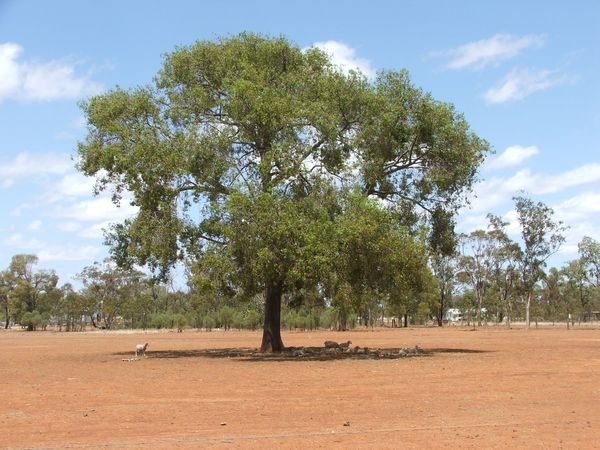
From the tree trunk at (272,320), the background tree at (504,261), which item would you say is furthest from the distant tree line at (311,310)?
the tree trunk at (272,320)

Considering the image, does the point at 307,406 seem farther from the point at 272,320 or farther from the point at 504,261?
the point at 504,261

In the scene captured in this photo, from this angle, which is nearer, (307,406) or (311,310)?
(307,406)

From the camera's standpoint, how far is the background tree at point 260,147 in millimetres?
27734

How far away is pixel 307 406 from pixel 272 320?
64.5 feet

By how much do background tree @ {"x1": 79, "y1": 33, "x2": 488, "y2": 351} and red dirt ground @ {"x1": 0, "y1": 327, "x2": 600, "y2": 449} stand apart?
20.4 ft

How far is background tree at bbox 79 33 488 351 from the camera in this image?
2773 cm

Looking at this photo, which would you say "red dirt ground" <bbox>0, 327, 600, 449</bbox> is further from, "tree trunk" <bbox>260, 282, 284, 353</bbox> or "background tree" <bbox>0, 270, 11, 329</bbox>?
"background tree" <bbox>0, 270, 11, 329</bbox>

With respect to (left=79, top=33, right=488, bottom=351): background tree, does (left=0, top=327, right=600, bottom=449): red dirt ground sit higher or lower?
lower

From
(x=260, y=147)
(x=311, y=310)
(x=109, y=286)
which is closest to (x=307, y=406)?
(x=260, y=147)

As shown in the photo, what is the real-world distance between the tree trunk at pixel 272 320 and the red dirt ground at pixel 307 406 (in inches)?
327

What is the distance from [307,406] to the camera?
1466 cm

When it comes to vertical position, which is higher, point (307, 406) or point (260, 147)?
point (260, 147)

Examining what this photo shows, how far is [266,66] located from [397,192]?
30.8ft

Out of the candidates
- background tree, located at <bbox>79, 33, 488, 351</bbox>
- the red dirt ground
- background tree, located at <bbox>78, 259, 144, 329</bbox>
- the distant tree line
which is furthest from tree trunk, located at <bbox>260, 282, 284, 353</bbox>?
background tree, located at <bbox>78, 259, 144, 329</bbox>
